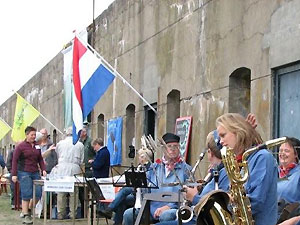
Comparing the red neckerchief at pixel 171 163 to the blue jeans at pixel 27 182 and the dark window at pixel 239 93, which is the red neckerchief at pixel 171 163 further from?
the blue jeans at pixel 27 182

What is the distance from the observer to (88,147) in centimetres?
1286

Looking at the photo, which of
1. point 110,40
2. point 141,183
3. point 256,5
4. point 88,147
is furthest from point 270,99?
point 110,40

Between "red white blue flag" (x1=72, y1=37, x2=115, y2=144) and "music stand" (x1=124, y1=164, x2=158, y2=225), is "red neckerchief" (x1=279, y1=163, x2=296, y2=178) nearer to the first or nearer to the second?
"music stand" (x1=124, y1=164, x2=158, y2=225)

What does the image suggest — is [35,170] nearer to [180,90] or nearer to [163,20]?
[180,90]

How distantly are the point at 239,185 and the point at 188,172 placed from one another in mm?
3352

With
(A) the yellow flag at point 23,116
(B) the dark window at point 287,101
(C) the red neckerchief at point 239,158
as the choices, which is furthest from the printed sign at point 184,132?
(C) the red neckerchief at point 239,158

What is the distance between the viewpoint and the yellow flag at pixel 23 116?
17.8m

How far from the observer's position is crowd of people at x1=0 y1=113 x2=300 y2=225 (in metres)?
3.90

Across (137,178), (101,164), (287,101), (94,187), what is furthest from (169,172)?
(101,164)

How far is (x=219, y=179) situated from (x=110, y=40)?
12993mm

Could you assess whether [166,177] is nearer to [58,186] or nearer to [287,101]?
[287,101]

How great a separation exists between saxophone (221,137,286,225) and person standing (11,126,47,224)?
26.0 ft

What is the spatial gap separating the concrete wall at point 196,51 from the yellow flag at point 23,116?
185cm

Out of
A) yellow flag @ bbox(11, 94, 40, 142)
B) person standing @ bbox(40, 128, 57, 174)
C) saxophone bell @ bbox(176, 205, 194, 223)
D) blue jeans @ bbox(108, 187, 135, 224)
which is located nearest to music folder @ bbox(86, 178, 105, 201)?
blue jeans @ bbox(108, 187, 135, 224)
